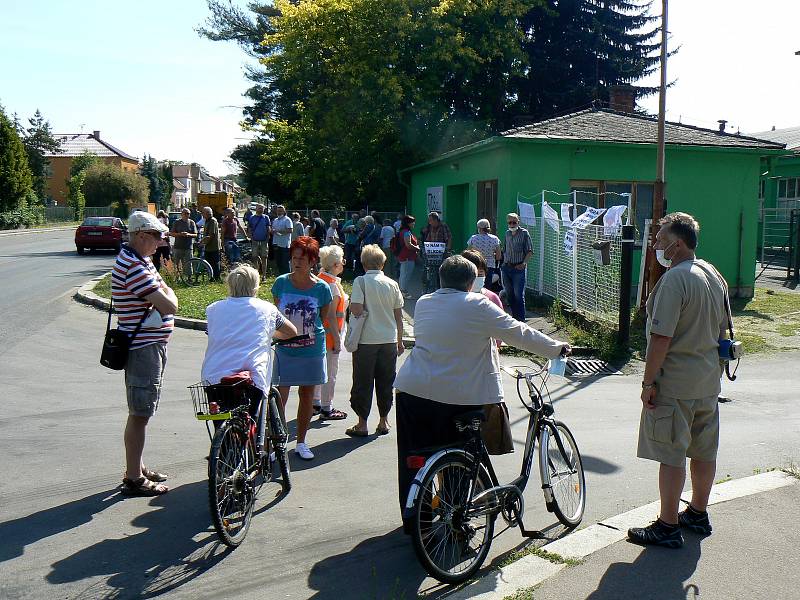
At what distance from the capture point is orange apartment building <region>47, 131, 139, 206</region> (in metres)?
89.7

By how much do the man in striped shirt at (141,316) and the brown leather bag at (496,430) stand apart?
2164mm

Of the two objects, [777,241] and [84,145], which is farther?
[84,145]

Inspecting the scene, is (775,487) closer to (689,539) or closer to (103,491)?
(689,539)

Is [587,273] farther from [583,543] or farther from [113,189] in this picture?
[113,189]

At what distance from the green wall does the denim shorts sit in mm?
13278

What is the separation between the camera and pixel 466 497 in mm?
4254

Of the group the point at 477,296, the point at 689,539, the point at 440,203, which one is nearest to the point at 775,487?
the point at 689,539

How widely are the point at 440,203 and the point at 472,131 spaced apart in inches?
294

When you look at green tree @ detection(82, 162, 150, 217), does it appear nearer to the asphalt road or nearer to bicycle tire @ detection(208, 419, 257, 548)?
the asphalt road

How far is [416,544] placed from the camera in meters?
3.94

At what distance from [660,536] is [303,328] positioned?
2.97 metres

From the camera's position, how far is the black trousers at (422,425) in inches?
171

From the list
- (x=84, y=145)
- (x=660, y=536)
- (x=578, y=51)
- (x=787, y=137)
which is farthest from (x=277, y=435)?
(x=84, y=145)

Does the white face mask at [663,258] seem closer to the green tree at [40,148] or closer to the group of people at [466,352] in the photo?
the group of people at [466,352]
